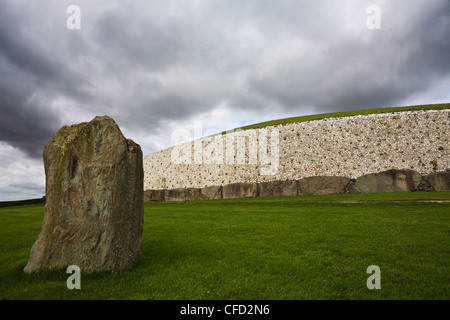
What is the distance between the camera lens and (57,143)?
5.57m

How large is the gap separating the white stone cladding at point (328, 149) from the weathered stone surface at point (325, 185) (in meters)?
3.86

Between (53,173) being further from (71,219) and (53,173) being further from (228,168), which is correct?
(228,168)

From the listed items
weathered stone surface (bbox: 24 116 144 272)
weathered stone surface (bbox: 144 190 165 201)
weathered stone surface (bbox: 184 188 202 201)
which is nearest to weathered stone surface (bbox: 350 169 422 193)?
weathered stone surface (bbox: 184 188 202 201)

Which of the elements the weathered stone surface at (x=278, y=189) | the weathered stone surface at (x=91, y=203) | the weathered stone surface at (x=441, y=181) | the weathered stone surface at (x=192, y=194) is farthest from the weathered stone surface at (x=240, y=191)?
the weathered stone surface at (x=91, y=203)

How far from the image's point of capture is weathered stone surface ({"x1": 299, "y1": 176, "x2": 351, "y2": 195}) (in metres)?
22.3

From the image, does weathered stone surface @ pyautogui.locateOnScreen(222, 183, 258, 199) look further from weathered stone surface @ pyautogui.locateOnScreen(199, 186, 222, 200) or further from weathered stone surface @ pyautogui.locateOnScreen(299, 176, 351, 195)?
weathered stone surface @ pyautogui.locateOnScreen(299, 176, 351, 195)

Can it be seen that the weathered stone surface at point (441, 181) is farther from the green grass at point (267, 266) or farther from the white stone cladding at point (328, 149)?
the green grass at point (267, 266)

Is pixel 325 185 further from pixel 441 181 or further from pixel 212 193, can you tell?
pixel 212 193

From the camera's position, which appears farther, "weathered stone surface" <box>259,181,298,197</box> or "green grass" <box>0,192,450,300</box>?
"weathered stone surface" <box>259,181,298,197</box>

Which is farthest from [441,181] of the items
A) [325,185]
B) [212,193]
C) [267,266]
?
[267,266]

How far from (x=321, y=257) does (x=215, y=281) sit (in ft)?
8.69

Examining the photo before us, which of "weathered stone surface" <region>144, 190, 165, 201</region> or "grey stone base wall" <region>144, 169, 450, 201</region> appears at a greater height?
"grey stone base wall" <region>144, 169, 450, 201</region>

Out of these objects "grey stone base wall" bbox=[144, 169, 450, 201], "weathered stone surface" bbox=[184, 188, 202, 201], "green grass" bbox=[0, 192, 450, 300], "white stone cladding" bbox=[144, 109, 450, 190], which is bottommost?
"green grass" bbox=[0, 192, 450, 300]

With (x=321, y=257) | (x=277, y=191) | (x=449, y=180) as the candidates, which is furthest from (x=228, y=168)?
(x=321, y=257)
